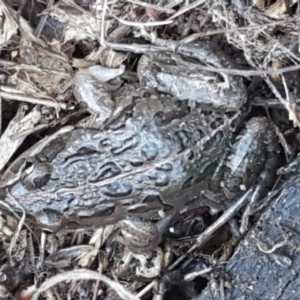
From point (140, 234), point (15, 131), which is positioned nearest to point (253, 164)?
point (140, 234)

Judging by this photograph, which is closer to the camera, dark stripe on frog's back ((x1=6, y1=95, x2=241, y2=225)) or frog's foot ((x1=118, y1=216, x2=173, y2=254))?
dark stripe on frog's back ((x1=6, y1=95, x2=241, y2=225))

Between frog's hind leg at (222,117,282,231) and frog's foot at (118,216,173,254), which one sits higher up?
frog's hind leg at (222,117,282,231)

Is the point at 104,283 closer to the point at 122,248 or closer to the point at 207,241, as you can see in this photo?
the point at 122,248

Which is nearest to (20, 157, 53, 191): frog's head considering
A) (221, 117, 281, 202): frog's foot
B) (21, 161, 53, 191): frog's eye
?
(21, 161, 53, 191): frog's eye

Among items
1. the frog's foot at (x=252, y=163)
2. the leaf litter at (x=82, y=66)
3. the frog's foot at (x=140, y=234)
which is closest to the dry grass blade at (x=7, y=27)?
the leaf litter at (x=82, y=66)

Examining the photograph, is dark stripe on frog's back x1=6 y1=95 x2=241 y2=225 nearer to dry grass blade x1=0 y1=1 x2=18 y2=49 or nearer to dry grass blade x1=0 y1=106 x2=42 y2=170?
dry grass blade x1=0 y1=106 x2=42 y2=170

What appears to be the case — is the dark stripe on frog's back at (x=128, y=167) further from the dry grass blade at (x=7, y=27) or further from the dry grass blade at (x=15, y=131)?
the dry grass blade at (x=7, y=27)

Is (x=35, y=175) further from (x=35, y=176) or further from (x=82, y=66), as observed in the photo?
(x=82, y=66)

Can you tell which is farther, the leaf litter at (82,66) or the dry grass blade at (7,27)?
the dry grass blade at (7,27)
